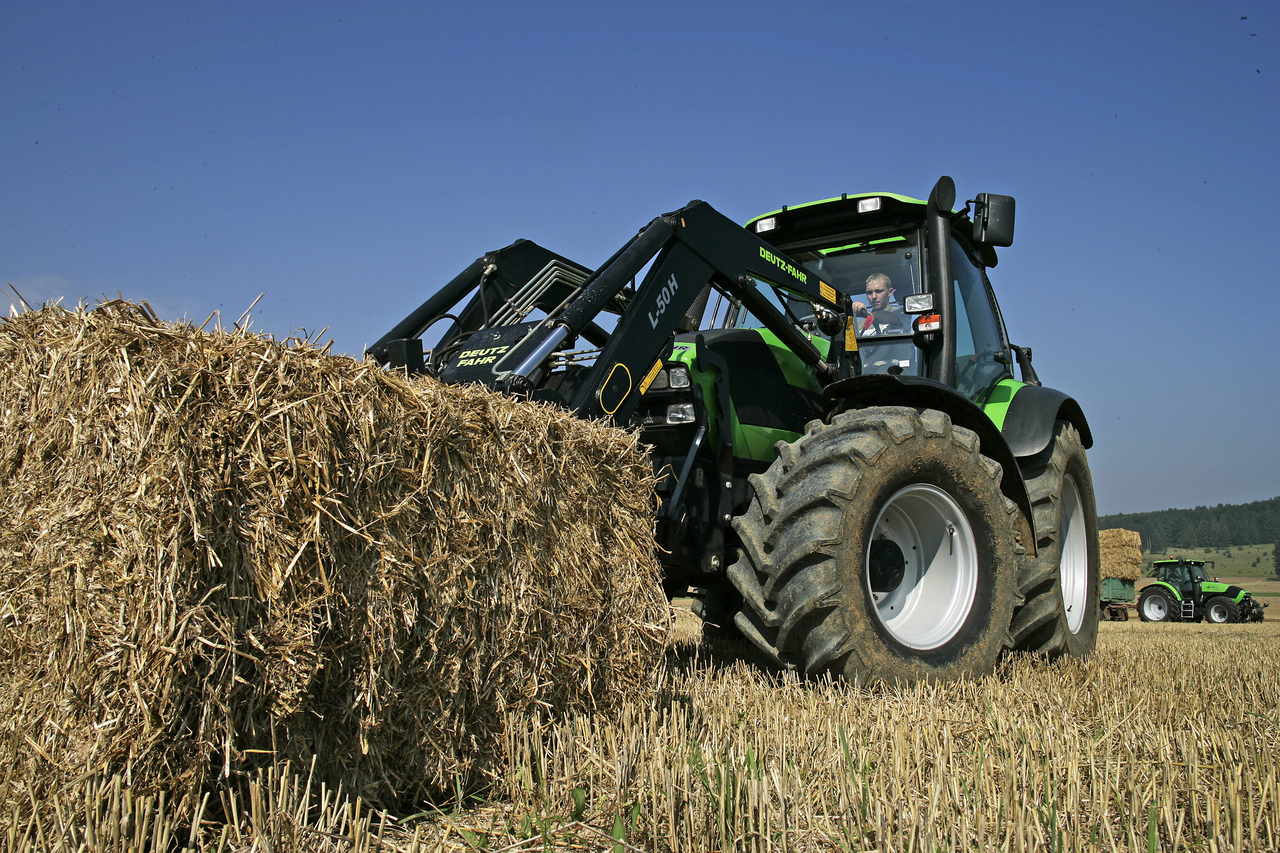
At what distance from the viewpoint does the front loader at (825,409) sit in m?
3.71

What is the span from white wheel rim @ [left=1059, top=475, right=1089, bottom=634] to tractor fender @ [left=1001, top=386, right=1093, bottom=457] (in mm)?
874

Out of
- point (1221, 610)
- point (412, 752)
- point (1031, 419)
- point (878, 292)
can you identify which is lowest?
point (412, 752)

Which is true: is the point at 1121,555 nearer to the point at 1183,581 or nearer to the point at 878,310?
the point at 1183,581

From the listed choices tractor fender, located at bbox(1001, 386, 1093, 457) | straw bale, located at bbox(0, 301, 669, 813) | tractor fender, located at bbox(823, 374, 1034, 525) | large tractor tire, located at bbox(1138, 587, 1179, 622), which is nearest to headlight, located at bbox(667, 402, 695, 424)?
tractor fender, located at bbox(823, 374, 1034, 525)

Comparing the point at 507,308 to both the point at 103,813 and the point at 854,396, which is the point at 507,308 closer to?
the point at 854,396

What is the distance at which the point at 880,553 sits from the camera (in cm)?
437

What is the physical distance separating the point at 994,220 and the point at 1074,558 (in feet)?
8.59

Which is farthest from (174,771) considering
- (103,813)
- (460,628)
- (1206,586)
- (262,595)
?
(1206,586)

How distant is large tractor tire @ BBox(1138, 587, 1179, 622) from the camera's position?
2150 cm

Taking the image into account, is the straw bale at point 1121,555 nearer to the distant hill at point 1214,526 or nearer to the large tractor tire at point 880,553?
the large tractor tire at point 880,553

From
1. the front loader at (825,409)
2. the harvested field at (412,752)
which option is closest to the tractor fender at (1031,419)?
the front loader at (825,409)

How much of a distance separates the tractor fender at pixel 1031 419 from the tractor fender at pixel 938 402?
0.54 feet

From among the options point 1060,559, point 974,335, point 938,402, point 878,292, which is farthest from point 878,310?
point 1060,559

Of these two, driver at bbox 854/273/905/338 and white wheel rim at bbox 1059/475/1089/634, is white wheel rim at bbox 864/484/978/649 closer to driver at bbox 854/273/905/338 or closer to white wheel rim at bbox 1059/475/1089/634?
driver at bbox 854/273/905/338
